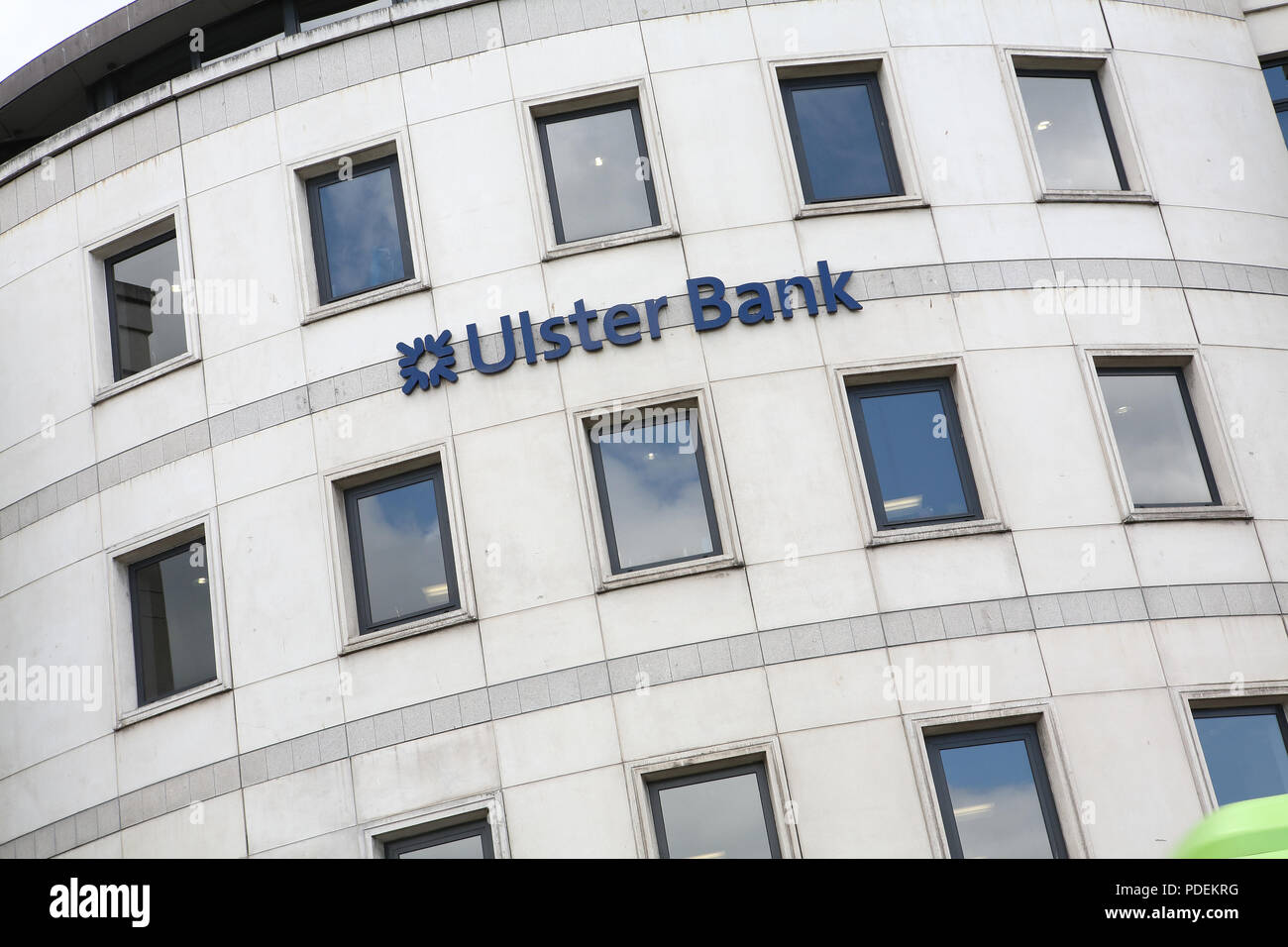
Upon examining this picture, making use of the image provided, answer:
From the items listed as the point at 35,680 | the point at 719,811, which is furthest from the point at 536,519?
the point at 35,680

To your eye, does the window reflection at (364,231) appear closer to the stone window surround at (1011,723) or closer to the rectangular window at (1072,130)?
the rectangular window at (1072,130)

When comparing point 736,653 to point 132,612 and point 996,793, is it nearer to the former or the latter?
point 996,793

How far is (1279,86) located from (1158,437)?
6.48 metres

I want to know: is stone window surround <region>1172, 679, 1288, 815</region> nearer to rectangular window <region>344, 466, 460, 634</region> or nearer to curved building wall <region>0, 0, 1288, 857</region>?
curved building wall <region>0, 0, 1288, 857</region>

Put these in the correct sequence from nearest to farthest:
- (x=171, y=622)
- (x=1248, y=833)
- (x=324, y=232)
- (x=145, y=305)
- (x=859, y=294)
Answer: (x=1248, y=833) < (x=859, y=294) < (x=171, y=622) < (x=324, y=232) < (x=145, y=305)

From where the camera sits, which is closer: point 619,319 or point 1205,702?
point 1205,702

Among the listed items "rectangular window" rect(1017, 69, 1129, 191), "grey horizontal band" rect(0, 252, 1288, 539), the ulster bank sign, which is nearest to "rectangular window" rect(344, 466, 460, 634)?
"grey horizontal band" rect(0, 252, 1288, 539)

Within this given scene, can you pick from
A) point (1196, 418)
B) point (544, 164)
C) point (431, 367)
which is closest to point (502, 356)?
point (431, 367)

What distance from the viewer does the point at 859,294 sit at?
18.0 metres

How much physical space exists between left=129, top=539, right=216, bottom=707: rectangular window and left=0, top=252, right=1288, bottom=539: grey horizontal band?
128 cm

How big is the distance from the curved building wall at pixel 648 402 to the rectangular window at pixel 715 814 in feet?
1.12

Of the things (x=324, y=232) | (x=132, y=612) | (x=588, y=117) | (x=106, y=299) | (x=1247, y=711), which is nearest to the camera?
(x=1247, y=711)

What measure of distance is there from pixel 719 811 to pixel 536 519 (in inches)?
158
